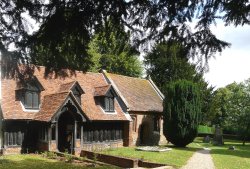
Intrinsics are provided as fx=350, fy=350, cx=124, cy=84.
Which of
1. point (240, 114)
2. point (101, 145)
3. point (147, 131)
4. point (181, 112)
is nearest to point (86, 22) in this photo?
point (101, 145)

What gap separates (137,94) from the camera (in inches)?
1501

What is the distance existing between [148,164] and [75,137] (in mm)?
9676

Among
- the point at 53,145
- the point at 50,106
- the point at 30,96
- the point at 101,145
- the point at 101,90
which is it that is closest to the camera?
the point at 53,145

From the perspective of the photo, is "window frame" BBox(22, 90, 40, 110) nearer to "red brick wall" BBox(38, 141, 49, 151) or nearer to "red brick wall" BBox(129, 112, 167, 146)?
"red brick wall" BBox(38, 141, 49, 151)

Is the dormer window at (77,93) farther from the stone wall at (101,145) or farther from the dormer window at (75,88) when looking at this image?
the stone wall at (101,145)

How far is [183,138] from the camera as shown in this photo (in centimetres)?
3328

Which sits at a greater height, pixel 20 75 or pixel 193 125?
pixel 20 75

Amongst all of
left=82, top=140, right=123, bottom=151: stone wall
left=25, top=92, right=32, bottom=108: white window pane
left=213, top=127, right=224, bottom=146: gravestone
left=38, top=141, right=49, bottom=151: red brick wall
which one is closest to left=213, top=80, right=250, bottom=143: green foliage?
left=213, top=127, right=224, bottom=146: gravestone

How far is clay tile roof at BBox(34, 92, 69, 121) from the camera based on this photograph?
26.1m

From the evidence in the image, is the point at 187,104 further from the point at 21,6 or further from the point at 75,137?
the point at 21,6

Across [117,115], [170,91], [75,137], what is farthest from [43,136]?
[170,91]

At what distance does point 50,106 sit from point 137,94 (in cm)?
1318

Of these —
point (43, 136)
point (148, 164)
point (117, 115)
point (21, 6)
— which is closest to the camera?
point (21, 6)

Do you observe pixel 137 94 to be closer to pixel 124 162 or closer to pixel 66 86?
pixel 66 86
